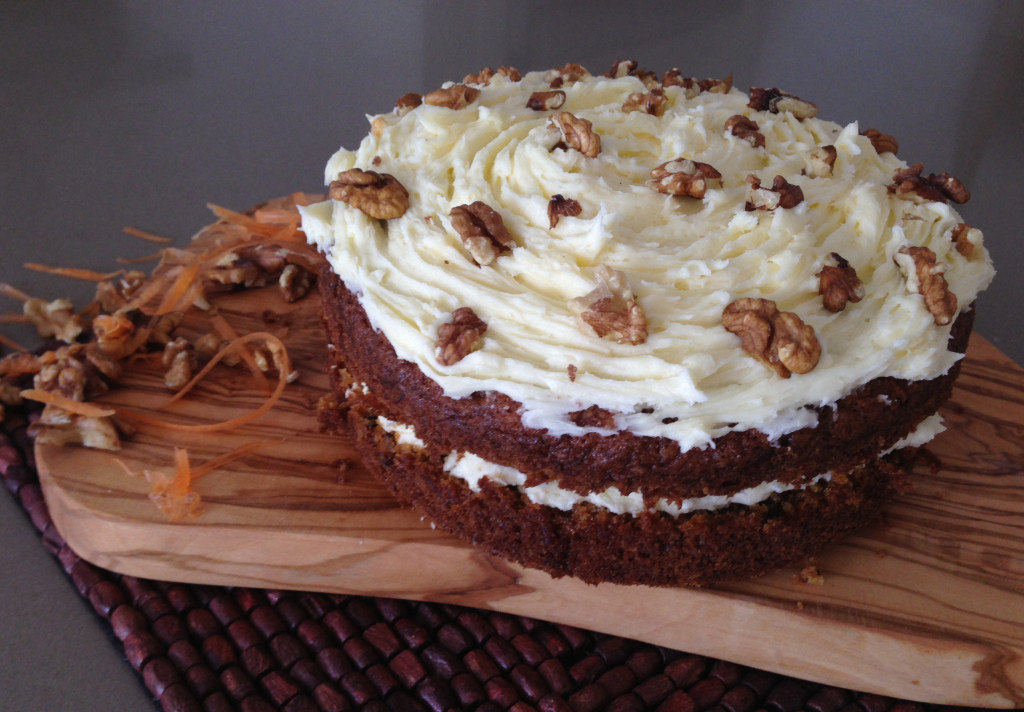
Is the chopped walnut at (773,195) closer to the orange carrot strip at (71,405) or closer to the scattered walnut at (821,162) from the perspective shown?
the scattered walnut at (821,162)

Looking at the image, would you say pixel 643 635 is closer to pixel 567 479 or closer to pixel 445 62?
pixel 567 479

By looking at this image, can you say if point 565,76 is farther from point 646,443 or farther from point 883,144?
point 646,443

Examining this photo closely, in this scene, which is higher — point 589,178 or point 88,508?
point 589,178

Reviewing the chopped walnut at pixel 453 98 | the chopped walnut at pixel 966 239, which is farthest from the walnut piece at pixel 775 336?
the chopped walnut at pixel 453 98

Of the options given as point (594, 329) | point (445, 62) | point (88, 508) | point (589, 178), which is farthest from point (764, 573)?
point (445, 62)

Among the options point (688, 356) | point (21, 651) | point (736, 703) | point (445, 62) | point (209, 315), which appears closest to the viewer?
point (688, 356)

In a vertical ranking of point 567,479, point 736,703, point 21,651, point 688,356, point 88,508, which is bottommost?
point 21,651

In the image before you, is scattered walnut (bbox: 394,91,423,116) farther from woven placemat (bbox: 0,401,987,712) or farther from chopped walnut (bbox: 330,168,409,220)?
woven placemat (bbox: 0,401,987,712)

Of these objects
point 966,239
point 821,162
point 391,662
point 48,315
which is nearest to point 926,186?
point 966,239
